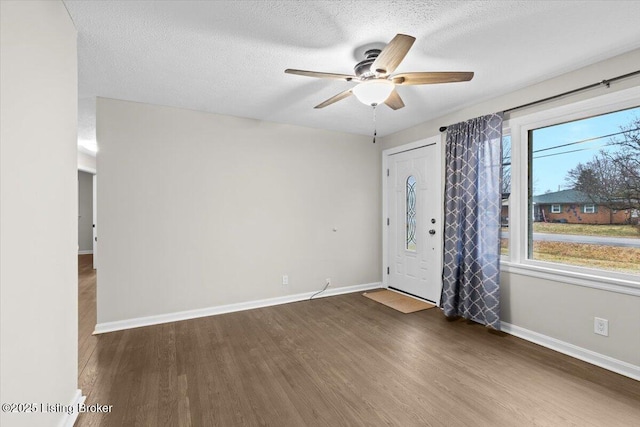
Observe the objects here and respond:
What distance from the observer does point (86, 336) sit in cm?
300

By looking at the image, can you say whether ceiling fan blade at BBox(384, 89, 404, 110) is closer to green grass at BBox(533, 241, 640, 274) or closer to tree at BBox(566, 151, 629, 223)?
tree at BBox(566, 151, 629, 223)

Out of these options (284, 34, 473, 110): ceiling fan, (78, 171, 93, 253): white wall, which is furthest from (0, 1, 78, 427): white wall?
(78, 171, 93, 253): white wall

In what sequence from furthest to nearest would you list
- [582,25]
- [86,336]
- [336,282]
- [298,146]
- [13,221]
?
[336,282] < [298,146] < [86,336] < [582,25] < [13,221]

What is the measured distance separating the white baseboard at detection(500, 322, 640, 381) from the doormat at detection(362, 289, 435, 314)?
992 mm

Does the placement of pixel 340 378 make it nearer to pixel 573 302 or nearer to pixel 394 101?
pixel 573 302

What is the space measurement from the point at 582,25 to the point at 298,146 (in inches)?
122

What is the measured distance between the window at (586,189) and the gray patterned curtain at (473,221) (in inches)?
12.8

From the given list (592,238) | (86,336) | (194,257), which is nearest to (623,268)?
(592,238)

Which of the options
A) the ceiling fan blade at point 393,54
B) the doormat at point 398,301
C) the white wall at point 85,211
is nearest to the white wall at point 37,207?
the ceiling fan blade at point 393,54

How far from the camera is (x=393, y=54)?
1759 mm

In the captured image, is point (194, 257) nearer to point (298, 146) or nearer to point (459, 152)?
point (298, 146)

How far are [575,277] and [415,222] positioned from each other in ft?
6.44

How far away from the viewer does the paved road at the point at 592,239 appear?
7.83ft

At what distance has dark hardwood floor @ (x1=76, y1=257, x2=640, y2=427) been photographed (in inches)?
72.6
